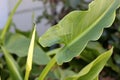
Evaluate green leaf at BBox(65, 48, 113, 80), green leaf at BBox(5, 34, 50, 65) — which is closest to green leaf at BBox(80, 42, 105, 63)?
green leaf at BBox(5, 34, 50, 65)

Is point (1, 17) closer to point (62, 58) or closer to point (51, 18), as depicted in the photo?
point (51, 18)

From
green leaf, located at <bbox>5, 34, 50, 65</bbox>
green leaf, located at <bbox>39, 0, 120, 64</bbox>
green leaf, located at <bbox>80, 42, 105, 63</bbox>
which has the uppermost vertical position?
green leaf, located at <bbox>39, 0, 120, 64</bbox>

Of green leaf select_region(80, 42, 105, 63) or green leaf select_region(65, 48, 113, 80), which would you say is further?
green leaf select_region(80, 42, 105, 63)

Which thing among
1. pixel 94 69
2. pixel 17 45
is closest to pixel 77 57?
pixel 17 45

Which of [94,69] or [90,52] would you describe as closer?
[94,69]

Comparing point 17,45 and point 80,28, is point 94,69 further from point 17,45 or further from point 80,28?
point 17,45

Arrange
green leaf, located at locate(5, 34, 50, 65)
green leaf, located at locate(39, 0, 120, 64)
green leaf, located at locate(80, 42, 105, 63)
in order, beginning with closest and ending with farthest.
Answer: green leaf, located at locate(39, 0, 120, 64), green leaf, located at locate(5, 34, 50, 65), green leaf, located at locate(80, 42, 105, 63)

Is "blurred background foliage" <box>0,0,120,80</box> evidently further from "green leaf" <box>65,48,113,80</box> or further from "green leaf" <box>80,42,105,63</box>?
"green leaf" <box>65,48,113,80</box>

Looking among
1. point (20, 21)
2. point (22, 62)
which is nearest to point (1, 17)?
point (20, 21)
